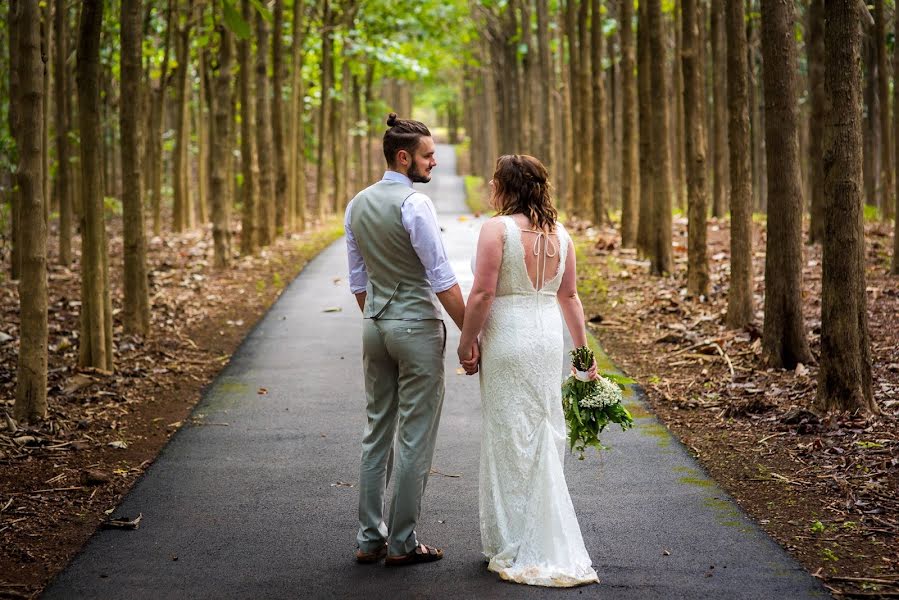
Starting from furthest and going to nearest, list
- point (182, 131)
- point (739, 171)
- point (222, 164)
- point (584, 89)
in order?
point (182, 131)
point (584, 89)
point (222, 164)
point (739, 171)

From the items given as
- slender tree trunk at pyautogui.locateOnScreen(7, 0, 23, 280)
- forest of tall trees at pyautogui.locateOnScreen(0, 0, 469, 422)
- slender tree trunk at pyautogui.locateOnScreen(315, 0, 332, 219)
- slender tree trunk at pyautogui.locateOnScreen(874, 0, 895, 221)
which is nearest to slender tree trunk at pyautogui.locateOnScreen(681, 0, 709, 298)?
forest of tall trees at pyautogui.locateOnScreen(0, 0, 469, 422)

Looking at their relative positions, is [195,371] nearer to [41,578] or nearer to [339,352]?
[339,352]

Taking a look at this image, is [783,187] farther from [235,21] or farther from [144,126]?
[144,126]

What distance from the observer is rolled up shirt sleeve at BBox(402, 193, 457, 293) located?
16.9 ft

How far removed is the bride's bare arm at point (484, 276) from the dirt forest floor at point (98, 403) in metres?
2.53

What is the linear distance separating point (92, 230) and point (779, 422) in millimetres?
6574

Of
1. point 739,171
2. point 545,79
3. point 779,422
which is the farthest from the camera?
point 545,79

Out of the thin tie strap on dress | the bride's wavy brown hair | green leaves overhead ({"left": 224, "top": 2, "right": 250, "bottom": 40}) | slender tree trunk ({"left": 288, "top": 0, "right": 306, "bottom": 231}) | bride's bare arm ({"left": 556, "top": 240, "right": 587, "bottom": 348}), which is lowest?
bride's bare arm ({"left": 556, "top": 240, "right": 587, "bottom": 348})

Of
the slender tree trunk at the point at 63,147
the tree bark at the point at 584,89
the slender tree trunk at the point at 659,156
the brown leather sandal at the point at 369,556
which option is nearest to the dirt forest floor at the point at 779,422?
the slender tree trunk at the point at 659,156

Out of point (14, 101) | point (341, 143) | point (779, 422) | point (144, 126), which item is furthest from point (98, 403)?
point (341, 143)

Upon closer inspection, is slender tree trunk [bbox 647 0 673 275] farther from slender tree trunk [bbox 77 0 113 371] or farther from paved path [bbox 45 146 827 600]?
slender tree trunk [bbox 77 0 113 371]

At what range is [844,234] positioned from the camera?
25.5 ft

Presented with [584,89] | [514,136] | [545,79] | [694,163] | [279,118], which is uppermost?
[545,79]

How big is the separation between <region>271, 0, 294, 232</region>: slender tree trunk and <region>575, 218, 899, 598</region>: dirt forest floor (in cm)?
1043
